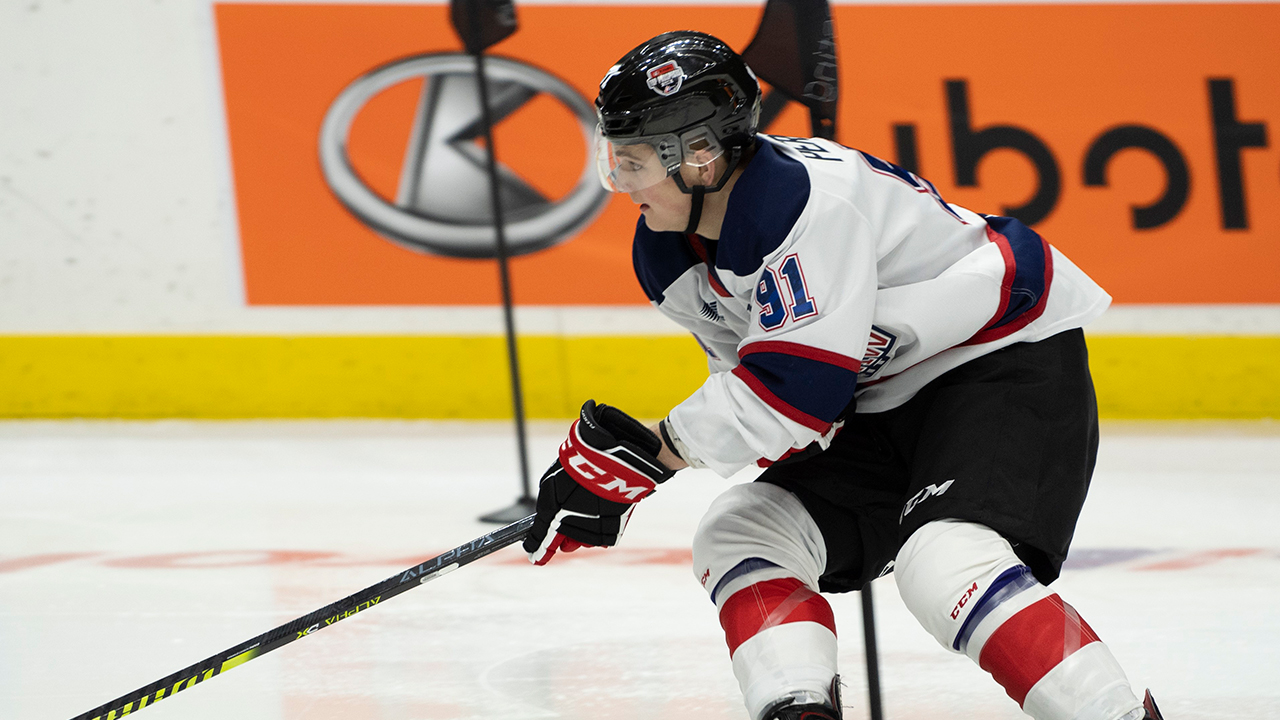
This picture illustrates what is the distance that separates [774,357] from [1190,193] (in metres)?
3.46

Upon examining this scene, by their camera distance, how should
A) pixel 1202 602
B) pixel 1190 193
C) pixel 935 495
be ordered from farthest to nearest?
pixel 1190 193 < pixel 1202 602 < pixel 935 495

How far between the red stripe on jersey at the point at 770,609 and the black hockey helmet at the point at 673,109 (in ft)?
1.57

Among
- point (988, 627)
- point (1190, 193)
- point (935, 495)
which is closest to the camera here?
point (988, 627)

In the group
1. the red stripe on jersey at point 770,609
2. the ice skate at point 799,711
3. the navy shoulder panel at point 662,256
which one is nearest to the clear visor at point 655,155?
the navy shoulder panel at point 662,256

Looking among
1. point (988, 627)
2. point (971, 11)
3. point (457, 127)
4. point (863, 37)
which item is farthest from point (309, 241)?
point (988, 627)

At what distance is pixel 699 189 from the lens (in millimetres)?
1300

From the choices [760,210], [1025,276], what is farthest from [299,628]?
[1025,276]

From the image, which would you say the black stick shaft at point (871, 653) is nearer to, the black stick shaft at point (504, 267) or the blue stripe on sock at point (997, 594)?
the blue stripe on sock at point (997, 594)

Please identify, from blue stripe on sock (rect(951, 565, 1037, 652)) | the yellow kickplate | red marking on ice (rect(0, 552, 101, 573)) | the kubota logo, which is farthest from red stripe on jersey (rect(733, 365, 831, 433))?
the kubota logo

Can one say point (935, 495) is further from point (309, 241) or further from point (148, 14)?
point (148, 14)

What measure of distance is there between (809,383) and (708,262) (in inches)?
10.4

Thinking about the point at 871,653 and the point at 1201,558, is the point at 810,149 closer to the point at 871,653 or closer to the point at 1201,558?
the point at 871,653

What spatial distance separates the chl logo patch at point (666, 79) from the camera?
1274 millimetres

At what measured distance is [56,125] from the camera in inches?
167
